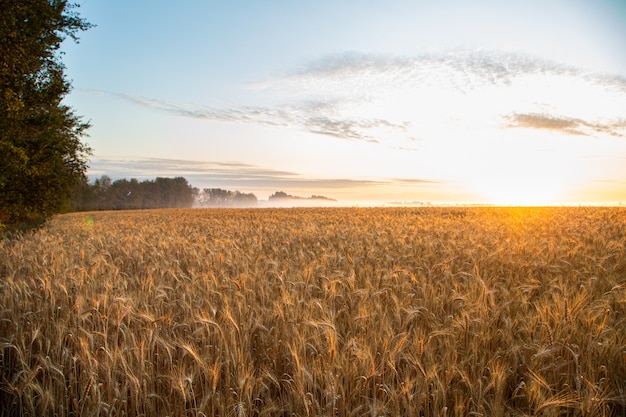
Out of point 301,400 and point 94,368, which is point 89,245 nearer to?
point 94,368

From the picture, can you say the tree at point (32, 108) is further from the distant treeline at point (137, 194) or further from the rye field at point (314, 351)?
the distant treeline at point (137, 194)

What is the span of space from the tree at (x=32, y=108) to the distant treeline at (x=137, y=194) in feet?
270

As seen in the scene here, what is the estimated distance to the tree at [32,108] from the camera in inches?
520

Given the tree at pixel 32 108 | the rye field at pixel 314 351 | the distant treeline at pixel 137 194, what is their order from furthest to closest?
the distant treeline at pixel 137 194 → the tree at pixel 32 108 → the rye field at pixel 314 351

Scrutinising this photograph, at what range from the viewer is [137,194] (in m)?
114

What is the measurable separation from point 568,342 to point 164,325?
3.62m

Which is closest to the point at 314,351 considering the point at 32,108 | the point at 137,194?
the point at 32,108

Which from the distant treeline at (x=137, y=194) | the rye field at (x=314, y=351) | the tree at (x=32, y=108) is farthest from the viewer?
the distant treeline at (x=137, y=194)

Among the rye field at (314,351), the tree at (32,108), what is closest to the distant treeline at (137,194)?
the tree at (32,108)

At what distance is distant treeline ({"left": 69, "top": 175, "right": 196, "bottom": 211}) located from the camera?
102 meters

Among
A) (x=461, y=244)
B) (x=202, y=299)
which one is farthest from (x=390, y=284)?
(x=461, y=244)

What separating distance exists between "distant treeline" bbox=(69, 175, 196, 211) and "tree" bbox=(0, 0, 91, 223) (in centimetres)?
8228

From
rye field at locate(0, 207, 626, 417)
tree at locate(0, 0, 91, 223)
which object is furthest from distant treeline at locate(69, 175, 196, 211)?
rye field at locate(0, 207, 626, 417)

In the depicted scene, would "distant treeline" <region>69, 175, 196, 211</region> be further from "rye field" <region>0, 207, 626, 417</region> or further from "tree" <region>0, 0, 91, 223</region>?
"rye field" <region>0, 207, 626, 417</region>
